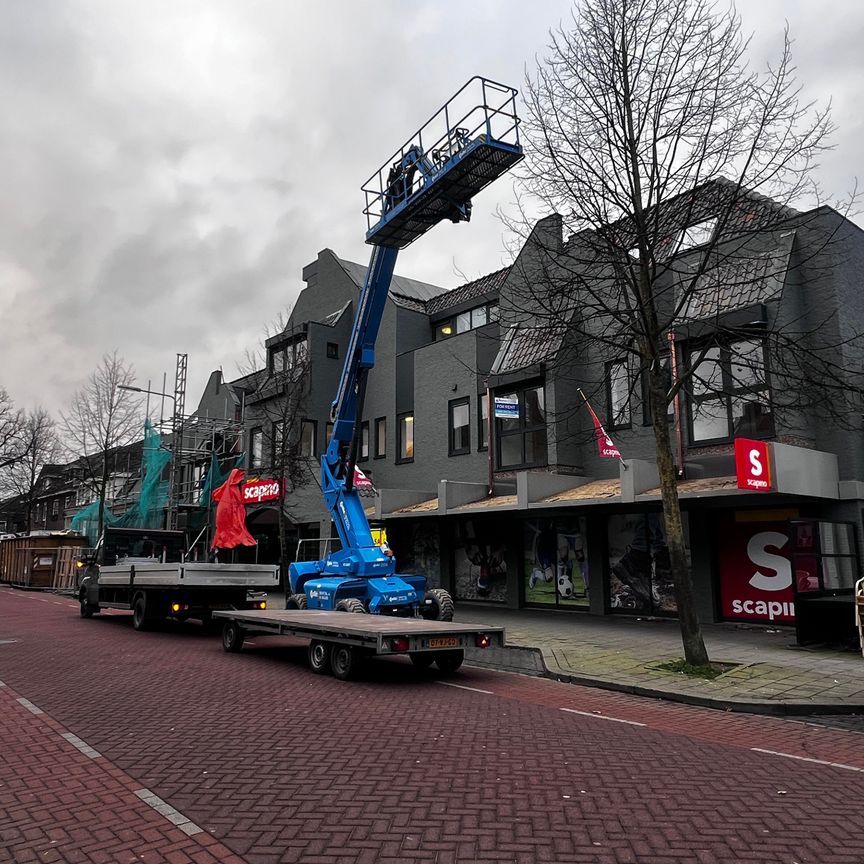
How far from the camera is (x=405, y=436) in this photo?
25703mm

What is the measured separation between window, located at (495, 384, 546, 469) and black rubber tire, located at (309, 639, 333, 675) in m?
10.2

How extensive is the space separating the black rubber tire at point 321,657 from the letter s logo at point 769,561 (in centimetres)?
990

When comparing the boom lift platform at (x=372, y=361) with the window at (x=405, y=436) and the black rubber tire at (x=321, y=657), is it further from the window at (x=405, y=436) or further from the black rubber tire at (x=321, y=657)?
the window at (x=405, y=436)

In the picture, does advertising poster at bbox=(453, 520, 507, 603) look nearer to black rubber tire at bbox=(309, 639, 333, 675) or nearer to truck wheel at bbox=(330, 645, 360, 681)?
black rubber tire at bbox=(309, 639, 333, 675)

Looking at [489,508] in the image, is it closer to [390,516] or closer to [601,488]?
[601,488]

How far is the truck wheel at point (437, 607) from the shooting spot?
45.3ft

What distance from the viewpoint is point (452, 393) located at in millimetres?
23266

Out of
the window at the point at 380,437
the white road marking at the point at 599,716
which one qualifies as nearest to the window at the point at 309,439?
the window at the point at 380,437

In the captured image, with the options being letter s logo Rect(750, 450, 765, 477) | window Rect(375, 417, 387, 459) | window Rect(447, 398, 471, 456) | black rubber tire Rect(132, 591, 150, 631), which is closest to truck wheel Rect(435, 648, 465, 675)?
letter s logo Rect(750, 450, 765, 477)

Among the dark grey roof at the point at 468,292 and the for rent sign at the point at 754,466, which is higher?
the dark grey roof at the point at 468,292

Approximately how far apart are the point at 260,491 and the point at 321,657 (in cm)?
1713

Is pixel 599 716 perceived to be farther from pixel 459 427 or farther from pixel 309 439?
pixel 309 439

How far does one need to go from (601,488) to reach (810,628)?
584 centimetres

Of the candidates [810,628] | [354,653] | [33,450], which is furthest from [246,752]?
[33,450]
